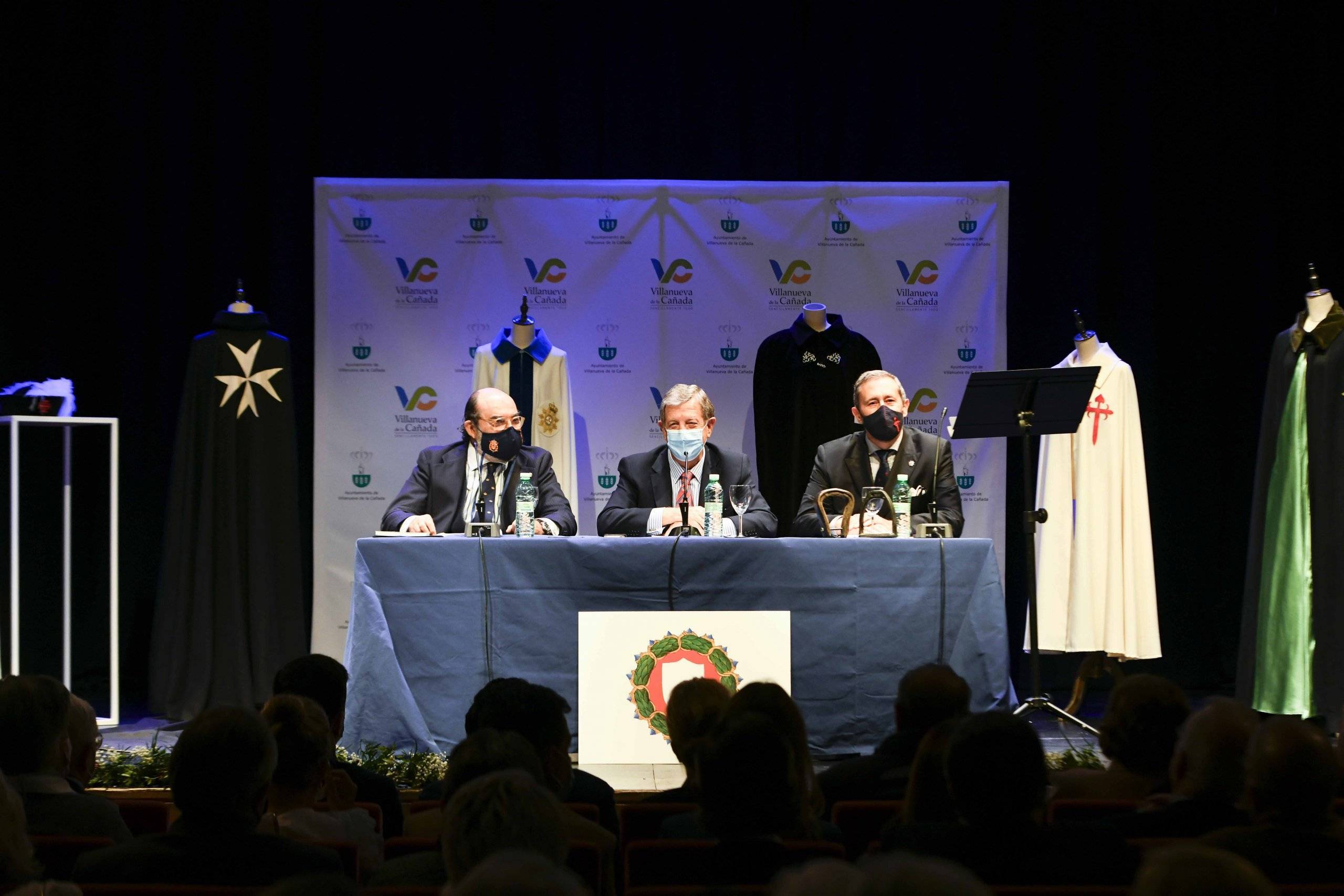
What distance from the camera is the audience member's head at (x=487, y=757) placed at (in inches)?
86.4

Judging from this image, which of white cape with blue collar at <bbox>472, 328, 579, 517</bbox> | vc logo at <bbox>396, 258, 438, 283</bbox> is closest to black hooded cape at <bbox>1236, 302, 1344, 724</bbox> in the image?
white cape with blue collar at <bbox>472, 328, 579, 517</bbox>

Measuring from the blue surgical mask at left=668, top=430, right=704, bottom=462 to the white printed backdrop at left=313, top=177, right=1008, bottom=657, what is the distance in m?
1.38

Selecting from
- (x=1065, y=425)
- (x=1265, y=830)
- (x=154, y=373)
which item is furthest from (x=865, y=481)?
(x=154, y=373)

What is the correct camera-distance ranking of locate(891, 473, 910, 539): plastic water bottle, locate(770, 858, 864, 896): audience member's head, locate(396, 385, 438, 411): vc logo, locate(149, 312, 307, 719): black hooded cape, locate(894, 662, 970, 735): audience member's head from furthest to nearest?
locate(396, 385, 438, 411): vc logo
locate(149, 312, 307, 719): black hooded cape
locate(891, 473, 910, 539): plastic water bottle
locate(894, 662, 970, 735): audience member's head
locate(770, 858, 864, 896): audience member's head

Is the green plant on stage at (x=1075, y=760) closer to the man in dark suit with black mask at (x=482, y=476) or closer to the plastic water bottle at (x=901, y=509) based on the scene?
the plastic water bottle at (x=901, y=509)

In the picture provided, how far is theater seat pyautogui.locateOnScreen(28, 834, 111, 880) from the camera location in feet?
7.05

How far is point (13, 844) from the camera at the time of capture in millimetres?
1882

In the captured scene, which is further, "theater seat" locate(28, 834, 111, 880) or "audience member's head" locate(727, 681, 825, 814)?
"audience member's head" locate(727, 681, 825, 814)

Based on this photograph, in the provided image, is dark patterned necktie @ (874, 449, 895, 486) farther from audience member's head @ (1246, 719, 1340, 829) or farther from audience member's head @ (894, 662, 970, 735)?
audience member's head @ (1246, 719, 1340, 829)

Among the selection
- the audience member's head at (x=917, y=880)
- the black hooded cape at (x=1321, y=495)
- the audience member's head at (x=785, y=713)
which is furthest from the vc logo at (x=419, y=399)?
the audience member's head at (x=917, y=880)

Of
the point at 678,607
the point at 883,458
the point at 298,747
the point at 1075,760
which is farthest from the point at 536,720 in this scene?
the point at 883,458

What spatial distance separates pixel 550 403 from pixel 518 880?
530cm

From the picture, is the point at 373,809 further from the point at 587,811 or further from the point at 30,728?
the point at 30,728

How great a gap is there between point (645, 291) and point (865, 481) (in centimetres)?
200
